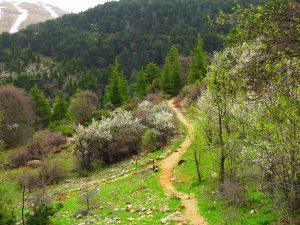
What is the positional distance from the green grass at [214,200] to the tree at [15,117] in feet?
110

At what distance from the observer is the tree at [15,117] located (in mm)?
51156

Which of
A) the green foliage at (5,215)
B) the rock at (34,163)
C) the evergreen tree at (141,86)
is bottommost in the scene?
the rock at (34,163)

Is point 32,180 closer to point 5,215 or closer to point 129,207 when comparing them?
point 129,207

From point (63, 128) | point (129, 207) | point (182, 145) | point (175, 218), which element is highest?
point (175, 218)

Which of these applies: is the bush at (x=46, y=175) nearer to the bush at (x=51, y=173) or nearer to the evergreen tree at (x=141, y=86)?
the bush at (x=51, y=173)

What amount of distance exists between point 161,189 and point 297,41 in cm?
1661

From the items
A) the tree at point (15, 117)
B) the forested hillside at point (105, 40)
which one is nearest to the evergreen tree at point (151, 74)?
the tree at point (15, 117)

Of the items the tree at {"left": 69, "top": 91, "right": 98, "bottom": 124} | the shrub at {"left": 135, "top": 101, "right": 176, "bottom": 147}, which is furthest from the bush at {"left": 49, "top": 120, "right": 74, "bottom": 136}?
the shrub at {"left": 135, "top": 101, "right": 176, "bottom": 147}

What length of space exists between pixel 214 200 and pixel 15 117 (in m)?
44.2

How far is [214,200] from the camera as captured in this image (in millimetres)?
17844

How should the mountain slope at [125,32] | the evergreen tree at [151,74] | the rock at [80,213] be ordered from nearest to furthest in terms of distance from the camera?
the rock at [80,213] < the evergreen tree at [151,74] < the mountain slope at [125,32]

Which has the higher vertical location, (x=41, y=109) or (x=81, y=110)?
(x=81, y=110)

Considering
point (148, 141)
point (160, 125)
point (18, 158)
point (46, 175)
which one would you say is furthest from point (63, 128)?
point (160, 125)

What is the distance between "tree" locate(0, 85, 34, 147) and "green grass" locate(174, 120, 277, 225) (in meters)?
33.5
